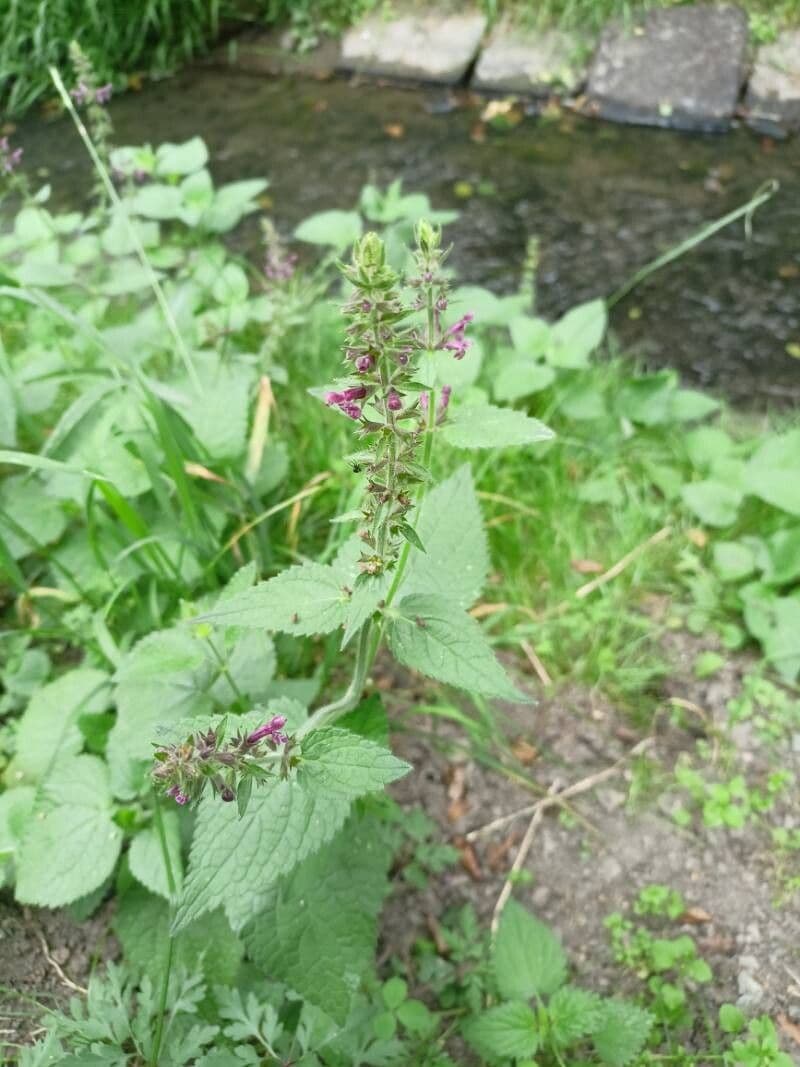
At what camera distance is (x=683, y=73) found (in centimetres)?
436

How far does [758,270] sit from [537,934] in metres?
3.03

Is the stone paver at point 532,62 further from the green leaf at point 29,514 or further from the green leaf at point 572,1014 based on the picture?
the green leaf at point 572,1014

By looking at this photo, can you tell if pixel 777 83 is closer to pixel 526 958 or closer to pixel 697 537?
pixel 697 537

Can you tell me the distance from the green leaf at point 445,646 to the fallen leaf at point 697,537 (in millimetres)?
1304

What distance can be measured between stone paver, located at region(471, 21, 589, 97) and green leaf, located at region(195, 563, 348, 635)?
14.1 feet

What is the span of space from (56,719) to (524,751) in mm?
1043

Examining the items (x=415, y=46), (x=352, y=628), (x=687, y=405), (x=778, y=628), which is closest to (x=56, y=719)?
(x=352, y=628)

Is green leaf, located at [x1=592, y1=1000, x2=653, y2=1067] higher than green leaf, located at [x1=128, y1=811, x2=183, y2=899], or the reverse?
green leaf, located at [x1=128, y1=811, x2=183, y2=899]

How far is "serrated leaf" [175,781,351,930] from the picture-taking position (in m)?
1.14

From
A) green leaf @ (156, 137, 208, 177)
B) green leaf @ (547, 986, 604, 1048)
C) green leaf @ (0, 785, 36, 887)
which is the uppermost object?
green leaf @ (156, 137, 208, 177)

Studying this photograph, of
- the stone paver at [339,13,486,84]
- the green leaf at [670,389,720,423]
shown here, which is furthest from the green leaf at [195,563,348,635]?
the stone paver at [339,13,486,84]

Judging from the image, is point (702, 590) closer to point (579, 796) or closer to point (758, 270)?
point (579, 796)

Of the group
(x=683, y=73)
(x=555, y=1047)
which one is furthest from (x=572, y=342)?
(x=683, y=73)

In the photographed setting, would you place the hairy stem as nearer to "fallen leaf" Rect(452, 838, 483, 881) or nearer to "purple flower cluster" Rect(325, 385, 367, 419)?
"fallen leaf" Rect(452, 838, 483, 881)
